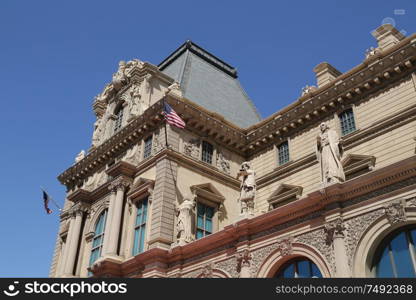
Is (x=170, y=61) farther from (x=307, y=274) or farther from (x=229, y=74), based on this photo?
(x=307, y=274)

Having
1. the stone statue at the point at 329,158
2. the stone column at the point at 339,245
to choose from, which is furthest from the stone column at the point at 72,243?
the stone column at the point at 339,245

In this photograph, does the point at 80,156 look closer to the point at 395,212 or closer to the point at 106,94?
the point at 106,94

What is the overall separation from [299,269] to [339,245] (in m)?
2.16

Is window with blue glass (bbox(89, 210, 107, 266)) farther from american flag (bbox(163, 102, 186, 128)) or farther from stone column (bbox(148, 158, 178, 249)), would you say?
american flag (bbox(163, 102, 186, 128))

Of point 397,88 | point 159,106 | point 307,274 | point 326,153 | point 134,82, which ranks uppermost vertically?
point 134,82

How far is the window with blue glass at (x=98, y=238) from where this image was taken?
26703mm

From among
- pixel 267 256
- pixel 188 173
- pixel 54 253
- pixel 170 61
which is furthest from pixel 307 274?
pixel 170 61

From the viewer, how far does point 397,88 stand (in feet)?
72.4

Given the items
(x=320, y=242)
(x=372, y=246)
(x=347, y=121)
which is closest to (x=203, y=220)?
(x=347, y=121)

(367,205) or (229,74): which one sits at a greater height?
(229,74)

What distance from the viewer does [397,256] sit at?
13172mm

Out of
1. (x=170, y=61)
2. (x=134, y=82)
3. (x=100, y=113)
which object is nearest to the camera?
(x=134, y=82)

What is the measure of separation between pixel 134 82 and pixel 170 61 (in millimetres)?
8346

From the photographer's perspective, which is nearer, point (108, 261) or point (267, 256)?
point (267, 256)
